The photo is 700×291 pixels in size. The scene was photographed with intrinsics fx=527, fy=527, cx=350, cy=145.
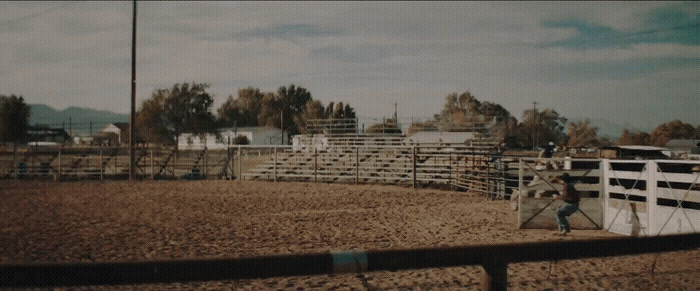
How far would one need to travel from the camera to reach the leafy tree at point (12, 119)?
2467 inches

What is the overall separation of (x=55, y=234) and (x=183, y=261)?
9.83 m

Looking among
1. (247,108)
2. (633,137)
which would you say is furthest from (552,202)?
(247,108)

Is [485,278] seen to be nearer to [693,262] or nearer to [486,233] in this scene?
[693,262]

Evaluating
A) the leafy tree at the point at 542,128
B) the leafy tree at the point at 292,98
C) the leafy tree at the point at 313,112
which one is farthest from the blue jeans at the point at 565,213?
the leafy tree at the point at 292,98

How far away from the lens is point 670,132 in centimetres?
6794

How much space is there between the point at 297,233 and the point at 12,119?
2602 inches

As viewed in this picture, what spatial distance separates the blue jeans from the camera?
10.4 m

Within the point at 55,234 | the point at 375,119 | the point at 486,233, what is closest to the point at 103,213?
the point at 55,234

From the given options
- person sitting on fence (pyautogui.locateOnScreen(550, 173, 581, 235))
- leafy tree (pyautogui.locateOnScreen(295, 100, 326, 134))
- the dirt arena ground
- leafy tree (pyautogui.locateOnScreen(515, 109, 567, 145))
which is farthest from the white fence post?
leafy tree (pyautogui.locateOnScreen(515, 109, 567, 145))

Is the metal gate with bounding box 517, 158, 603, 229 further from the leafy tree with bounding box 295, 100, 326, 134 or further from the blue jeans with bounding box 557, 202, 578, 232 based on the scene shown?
the leafy tree with bounding box 295, 100, 326, 134

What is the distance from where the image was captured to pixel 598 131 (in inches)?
3199

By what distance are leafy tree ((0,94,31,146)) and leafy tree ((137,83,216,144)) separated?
541 inches

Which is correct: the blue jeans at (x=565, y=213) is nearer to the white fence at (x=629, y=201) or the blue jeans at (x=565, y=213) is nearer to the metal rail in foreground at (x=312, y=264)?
the white fence at (x=629, y=201)

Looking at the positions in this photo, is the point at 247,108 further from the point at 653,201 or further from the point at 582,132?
the point at 653,201
